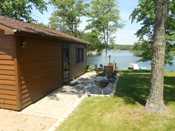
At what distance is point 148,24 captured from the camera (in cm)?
1900

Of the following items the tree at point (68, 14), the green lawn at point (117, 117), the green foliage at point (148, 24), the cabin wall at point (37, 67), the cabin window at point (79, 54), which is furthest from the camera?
the tree at point (68, 14)

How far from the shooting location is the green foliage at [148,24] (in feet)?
58.9

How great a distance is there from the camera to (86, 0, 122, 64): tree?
25234 millimetres

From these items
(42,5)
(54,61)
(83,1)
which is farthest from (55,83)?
(83,1)

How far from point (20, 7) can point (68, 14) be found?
29.8ft

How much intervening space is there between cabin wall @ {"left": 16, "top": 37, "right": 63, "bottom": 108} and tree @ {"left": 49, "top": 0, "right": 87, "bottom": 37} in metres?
19.5

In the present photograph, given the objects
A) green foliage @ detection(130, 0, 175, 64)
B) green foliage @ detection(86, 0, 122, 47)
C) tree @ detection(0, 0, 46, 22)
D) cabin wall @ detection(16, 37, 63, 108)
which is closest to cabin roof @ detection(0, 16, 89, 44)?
cabin wall @ detection(16, 37, 63, 108)

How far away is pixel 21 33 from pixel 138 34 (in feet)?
50.5

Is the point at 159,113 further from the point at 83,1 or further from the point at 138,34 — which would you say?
the point at 83,1

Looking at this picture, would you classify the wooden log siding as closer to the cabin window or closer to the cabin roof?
the cabin roof

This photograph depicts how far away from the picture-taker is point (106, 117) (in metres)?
6.42

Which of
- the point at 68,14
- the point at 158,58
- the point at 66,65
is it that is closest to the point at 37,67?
the point at 66,65

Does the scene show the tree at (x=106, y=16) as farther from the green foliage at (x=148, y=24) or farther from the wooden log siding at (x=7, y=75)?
the wooden log siding at (x=7, y=75)

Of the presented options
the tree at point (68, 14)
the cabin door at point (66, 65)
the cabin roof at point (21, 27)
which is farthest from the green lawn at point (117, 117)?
the tree at point (68, 14)
